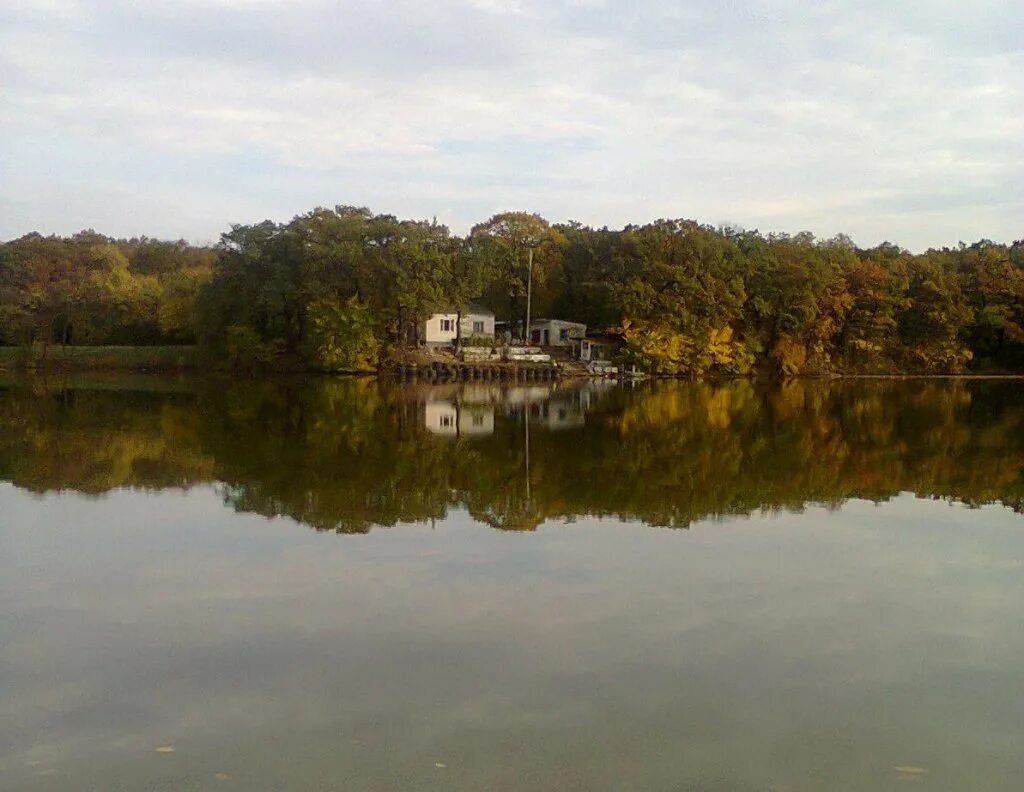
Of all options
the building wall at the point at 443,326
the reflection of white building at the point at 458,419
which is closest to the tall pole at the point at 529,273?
the building wall at the point at 443,326

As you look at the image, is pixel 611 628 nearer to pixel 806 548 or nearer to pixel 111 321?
pixel 806 548

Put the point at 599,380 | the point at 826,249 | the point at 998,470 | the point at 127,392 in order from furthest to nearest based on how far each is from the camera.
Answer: the point at 826,249 < the point at 599,380 < the point at 127,392 < the point at 998,470

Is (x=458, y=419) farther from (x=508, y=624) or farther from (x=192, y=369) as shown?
(x=192, y=369)

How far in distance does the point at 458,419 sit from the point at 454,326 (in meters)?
31.6

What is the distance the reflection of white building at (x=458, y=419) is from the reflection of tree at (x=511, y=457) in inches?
17.3

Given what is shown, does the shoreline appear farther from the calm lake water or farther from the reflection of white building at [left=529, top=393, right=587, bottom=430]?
the calm lake water

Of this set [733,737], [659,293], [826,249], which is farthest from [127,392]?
[826,249]

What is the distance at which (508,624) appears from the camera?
23.2ft

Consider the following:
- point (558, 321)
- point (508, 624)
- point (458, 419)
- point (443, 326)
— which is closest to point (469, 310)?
point (443, 326)

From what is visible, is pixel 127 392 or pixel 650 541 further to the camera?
pixel 127 392

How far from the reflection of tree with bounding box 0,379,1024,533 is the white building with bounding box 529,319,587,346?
87.5 ft

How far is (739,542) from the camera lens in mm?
9938

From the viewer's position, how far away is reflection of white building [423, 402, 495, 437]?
2216 cm

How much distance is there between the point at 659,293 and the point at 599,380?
681 centimetres
